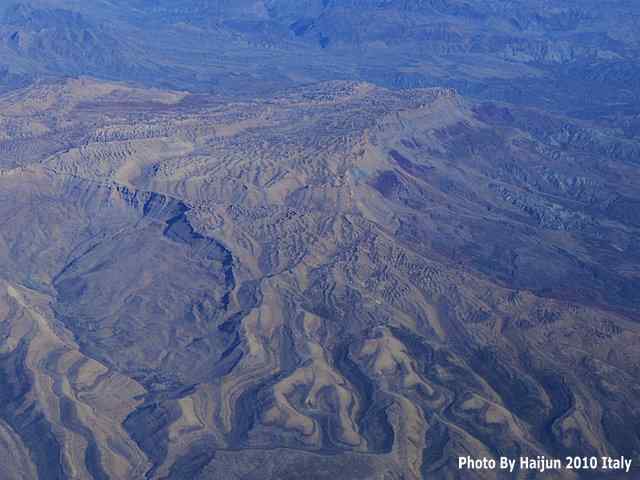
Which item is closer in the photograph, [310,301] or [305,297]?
[310,301]

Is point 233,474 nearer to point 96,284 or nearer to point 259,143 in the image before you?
point 96,284

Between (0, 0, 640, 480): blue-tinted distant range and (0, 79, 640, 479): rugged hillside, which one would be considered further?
(0, 79, 640, 479): rugged hillside

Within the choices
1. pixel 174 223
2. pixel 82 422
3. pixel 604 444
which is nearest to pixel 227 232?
pixel 174 223

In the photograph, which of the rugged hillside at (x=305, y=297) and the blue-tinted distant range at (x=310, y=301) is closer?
the blue-tinted distant range at (x=310, y=301)
